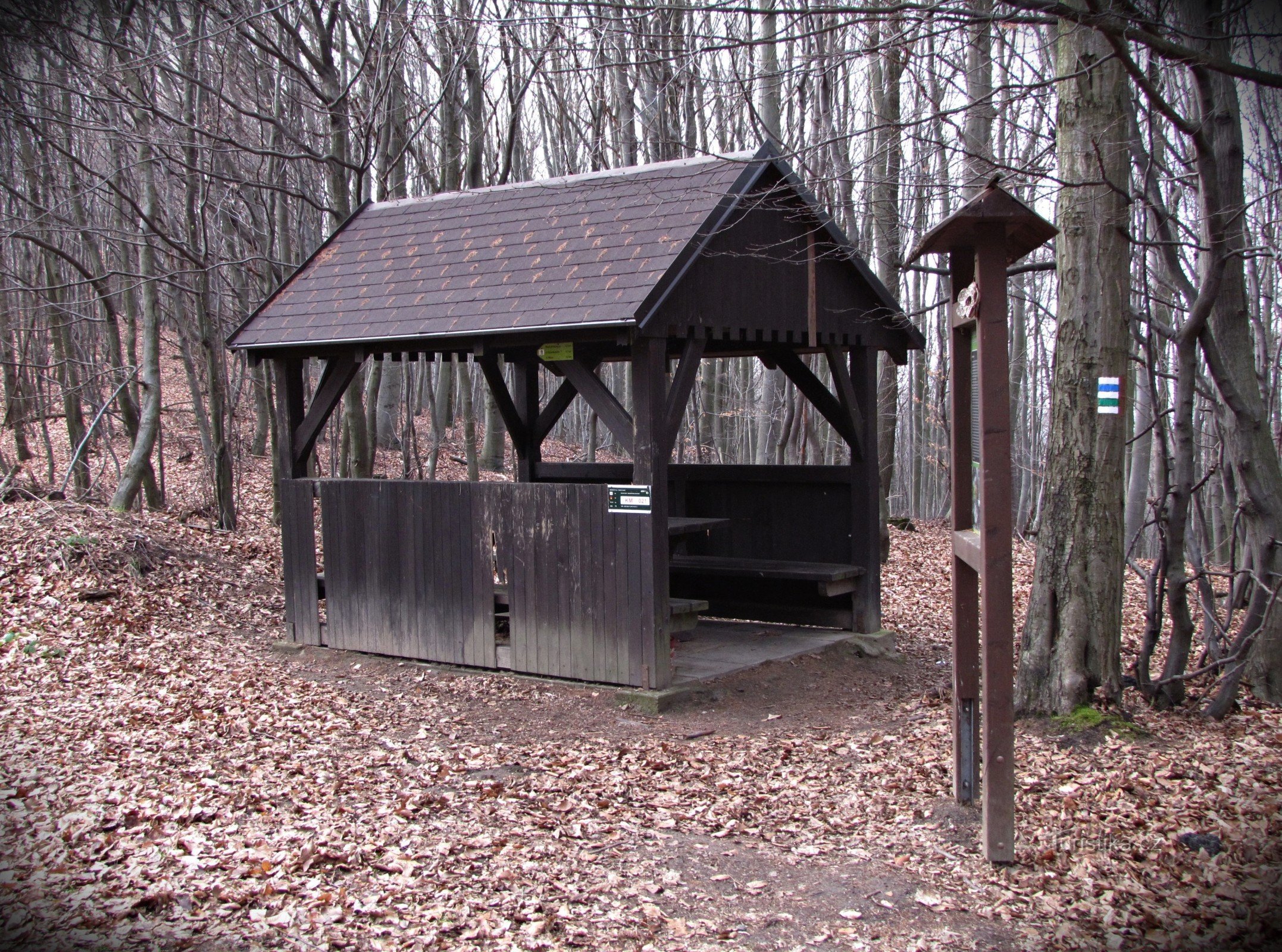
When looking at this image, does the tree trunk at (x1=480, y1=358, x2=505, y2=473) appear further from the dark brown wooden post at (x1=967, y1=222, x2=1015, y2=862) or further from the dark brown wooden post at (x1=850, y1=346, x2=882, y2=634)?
the dark brown wooden post at (x1=967, y1=222, x2=1015, y2=862)

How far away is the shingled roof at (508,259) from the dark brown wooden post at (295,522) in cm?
51

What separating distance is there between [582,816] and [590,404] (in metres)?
3.39

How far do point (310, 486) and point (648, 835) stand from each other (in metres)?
5.58

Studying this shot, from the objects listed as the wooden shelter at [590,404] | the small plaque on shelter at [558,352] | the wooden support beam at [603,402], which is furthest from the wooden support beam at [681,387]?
the small plaque on shelter at [558,352]

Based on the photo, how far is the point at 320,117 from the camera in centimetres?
1822

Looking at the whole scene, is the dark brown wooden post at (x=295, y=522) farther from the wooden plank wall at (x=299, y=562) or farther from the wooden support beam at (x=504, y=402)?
the wooden support beam at (x=504, y=402)

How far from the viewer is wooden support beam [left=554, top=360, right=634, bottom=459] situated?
7656mm

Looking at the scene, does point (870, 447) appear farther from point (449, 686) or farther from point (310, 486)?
point (310, 486)

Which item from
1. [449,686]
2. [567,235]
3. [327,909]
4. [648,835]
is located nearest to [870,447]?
[567,235]

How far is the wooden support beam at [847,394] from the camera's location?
9.23 meters

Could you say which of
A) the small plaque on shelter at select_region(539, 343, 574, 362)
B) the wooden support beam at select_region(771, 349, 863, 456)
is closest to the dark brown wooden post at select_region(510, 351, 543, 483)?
the small plaque on shelter at select_region(539, 343, 574, 362)

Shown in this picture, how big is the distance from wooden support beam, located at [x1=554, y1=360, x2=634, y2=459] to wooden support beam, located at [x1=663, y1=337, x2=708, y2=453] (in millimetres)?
288

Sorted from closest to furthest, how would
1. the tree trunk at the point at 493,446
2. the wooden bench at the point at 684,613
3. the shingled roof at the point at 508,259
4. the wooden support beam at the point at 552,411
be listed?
the shingled roof at the point at 508,259, the wooden bench at the point at 684,613, the wooden support beam at the point at 552,411, the tree trunk at the point at 493,446

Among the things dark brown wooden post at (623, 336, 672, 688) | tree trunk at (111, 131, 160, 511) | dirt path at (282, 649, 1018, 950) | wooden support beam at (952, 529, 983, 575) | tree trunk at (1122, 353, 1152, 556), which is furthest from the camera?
tree trunk at (1122, 353, 1152, 556)
